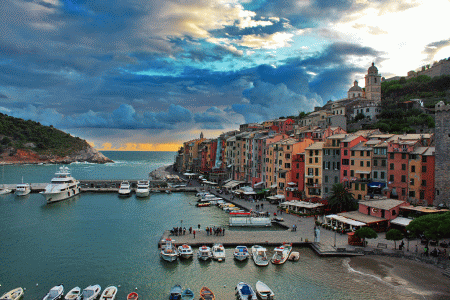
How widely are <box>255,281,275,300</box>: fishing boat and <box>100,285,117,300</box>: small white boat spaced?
13.0m

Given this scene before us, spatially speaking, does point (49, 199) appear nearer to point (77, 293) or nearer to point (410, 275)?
point (77, 293)

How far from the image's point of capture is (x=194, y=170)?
13575 cm

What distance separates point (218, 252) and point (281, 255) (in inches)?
292

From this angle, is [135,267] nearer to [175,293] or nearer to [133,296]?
[133,296]

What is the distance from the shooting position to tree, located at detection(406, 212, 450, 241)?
33.2 meters

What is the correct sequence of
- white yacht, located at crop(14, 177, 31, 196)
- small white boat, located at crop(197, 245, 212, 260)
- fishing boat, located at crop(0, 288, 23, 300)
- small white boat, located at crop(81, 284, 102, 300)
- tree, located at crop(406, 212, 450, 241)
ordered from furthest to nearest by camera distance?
white yacht, located at crop(14, 177, 31, 196) → small white boat, located at crop(197, 245, 212, 260) → tree, located at crop(406, 212, 450, 241) → small white boat, located at crop(81, 284, 102, 300) → fishing boat, located at crop(0, 288, 23, 300)

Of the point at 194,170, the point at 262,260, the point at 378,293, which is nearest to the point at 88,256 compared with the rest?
the point at 262,260

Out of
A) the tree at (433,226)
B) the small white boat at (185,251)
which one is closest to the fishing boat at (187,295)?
the small white boat at (185,251)

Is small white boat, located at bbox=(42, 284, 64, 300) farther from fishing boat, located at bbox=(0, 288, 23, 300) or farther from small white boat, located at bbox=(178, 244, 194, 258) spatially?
small white boat, located at bbox=(178, 244, 194, 258)

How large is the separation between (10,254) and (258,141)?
59.3 meters

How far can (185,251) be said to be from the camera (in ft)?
128

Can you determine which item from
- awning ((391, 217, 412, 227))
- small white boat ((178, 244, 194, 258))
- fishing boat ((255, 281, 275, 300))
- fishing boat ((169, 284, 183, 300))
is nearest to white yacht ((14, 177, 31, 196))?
small white boat ((178, 244, 194, 258))

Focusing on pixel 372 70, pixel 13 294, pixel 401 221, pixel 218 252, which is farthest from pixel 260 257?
pixel 372 70

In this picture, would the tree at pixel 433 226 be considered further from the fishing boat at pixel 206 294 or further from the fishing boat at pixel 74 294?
the fishing boat at pixel 74 294
